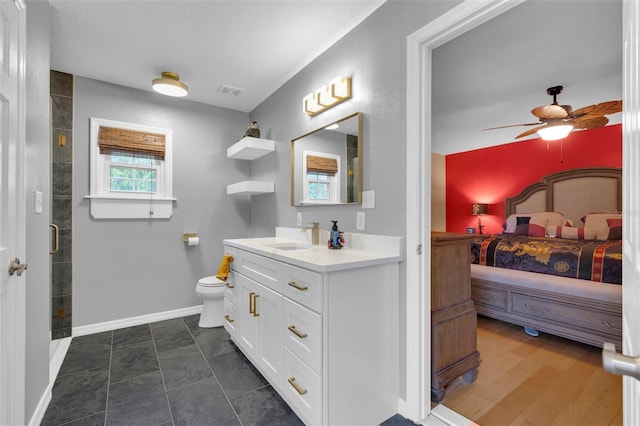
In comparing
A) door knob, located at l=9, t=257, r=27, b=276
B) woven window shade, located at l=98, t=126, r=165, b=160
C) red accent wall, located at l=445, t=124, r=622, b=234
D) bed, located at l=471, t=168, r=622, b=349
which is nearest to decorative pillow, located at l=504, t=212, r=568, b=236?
bed, located at l=471, t=168, r=622, b=349

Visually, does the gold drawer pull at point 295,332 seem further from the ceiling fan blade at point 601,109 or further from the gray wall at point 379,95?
the ceiling fan blade at point 601,109

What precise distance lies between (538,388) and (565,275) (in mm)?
1245

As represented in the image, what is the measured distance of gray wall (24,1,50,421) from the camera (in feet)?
4.93

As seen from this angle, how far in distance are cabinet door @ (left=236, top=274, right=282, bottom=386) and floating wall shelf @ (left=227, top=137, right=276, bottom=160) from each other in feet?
4.49

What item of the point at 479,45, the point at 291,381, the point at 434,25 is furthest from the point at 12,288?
the point at 479,45

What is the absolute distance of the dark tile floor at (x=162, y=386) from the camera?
166 centimetres

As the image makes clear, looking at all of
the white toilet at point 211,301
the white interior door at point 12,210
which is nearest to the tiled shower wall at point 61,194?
the white toilet at point 211,301

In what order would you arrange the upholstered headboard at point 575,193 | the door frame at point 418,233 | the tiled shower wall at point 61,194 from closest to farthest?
the door frame at point 418,233 < the tiled shower wall at point 61,194 < the upholstered headboard at point 575,193

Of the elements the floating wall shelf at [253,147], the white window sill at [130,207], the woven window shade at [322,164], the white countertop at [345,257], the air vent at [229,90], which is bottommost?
the white countertop at [345,257]

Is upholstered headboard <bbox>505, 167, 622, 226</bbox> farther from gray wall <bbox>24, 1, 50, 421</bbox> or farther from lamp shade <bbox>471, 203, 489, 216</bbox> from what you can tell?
gray wall <bbox>24, 1, 50, 421</bbox>

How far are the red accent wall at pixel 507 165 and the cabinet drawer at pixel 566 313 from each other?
2.95 meters

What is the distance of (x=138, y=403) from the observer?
1781 mm

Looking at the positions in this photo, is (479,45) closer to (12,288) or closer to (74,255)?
(12,288)

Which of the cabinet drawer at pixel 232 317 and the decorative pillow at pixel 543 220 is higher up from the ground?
the decorative pillow at pixel 543 220
